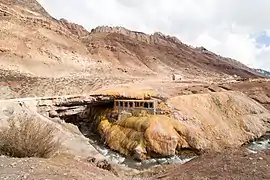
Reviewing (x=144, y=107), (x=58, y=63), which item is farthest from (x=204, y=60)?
(x=144, y=107)

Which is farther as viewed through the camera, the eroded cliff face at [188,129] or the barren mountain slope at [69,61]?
the barren mountain slope at [69,61]

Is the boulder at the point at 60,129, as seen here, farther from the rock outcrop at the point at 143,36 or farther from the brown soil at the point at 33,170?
the rock outcrop at the point at 143,36

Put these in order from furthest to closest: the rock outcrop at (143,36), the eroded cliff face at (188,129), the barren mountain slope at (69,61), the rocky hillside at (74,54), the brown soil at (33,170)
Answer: the rock outcrop at (143,36)
the rocky hillside at (74,54)
the barren mountain slope at (69,61)
the eroded cliff face at (188,129)
the brown soil at (33,170)

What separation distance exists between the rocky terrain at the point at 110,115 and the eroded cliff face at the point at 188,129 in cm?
6

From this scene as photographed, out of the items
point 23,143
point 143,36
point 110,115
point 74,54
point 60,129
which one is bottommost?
point 60,129

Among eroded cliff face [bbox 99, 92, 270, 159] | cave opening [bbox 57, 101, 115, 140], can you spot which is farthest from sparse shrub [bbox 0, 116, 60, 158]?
cave opening [bbox 57, 101, 115, 140]

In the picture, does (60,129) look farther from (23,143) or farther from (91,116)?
(91,116)

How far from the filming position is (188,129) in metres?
24.2

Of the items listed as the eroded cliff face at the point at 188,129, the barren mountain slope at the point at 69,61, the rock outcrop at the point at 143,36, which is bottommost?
the eroded cliff face at the point at 188,129

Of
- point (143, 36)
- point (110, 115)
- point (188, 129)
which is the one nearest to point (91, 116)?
point (110, 115)

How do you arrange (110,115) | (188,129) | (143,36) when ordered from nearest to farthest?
(188,129)
(110,115)
(143,36)

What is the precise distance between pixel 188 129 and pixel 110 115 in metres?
6.93

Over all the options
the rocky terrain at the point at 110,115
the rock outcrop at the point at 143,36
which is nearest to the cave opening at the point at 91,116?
the rocky terrain at the point at 110,115

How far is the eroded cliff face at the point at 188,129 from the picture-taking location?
22.9 m
